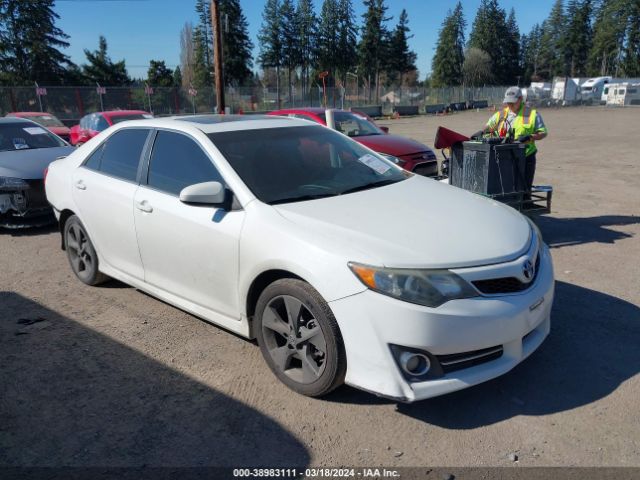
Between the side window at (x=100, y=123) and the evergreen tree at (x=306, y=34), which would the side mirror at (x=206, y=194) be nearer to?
the side window at (x=100, y=123)

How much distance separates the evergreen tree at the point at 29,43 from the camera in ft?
175

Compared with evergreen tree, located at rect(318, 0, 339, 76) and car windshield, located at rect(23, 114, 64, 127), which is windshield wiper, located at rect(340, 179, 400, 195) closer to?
car windshield, located at rect(23, 114, 64, 127)

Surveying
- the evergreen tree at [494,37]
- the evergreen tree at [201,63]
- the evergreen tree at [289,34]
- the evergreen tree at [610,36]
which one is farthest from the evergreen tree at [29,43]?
the evergreen tree at [610,36]

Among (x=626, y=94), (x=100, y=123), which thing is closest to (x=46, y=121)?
(x=100, y=123)

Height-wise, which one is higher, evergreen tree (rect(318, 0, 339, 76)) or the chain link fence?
evergreen tree (rect(318, 0, 339, 76))

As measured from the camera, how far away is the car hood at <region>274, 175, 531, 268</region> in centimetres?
287

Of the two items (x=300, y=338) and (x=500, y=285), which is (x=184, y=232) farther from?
(x=500, y=285)

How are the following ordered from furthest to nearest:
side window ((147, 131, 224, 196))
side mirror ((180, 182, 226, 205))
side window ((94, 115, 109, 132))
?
1. side window ((94, 115, 109, 132))
2. side window ((147, 131, 224, 196))
3. side mirror ((180, 182, 226, 205))

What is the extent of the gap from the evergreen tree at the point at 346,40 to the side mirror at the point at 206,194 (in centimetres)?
8841

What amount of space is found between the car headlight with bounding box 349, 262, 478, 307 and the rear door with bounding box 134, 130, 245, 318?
104cm

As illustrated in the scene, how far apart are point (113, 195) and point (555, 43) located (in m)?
128

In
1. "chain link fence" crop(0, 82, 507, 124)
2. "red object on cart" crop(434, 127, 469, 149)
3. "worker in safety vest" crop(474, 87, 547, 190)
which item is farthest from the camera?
"chain link fence" crop(0, 82, 507, 124)

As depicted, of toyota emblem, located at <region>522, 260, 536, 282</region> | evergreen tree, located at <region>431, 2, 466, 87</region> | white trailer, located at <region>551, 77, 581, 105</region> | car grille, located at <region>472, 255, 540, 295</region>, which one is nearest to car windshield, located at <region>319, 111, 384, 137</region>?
toyota emblem, located at <region>522, 260, 536, 282</region>

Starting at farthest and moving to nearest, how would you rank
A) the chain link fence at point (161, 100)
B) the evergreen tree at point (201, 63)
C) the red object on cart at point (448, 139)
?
the evergreen tree at point (201, 63) < the chain link fence at point (161, 100) < the red object on cart at point (448, 139)
